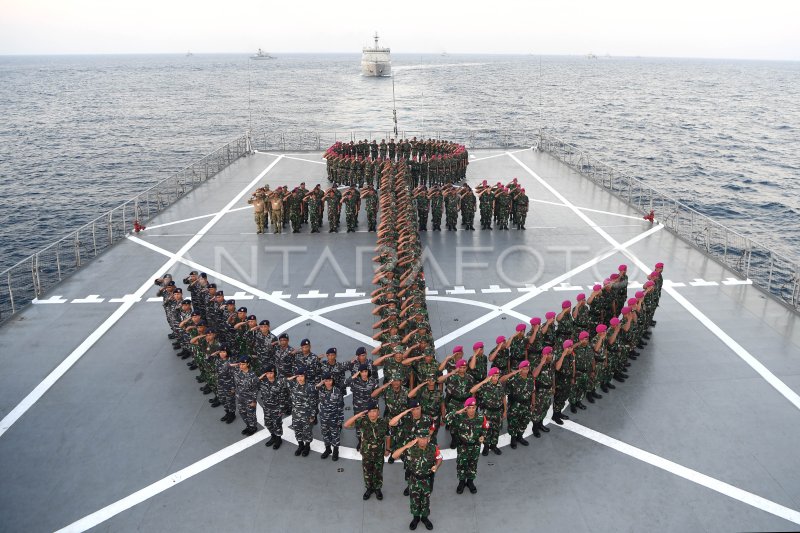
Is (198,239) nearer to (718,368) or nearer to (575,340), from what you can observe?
(575,340)

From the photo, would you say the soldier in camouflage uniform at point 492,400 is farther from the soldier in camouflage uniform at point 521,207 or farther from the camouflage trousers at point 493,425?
the soldier in camouflage uniform at point 521,207

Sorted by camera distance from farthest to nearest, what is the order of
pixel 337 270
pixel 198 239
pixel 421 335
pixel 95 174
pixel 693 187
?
1. pixel 95 174
2. pixel 693 187
3. pixel 198 239
4. pixel 337 270
5. pixel 421 335

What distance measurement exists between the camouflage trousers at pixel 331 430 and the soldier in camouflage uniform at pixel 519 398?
123 inches

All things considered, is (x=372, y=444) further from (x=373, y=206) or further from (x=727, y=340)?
(x=373, y=206)

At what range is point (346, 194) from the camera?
23031mm

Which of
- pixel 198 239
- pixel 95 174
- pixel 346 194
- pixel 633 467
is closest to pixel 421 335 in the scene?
pixel 633 467

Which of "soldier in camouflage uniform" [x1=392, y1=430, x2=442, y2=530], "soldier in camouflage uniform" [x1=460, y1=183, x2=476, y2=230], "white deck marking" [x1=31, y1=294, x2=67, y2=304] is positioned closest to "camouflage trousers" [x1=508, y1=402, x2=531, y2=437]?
"soldier in camouflage uniform" [x1=392, y1=430, x2=442, y2=530]

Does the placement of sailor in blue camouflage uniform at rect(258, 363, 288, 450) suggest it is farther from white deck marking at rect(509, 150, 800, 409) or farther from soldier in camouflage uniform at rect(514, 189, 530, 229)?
soldier in camouflage uniform at rect(514, 189, 530, 229)

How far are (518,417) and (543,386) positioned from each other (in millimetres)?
754

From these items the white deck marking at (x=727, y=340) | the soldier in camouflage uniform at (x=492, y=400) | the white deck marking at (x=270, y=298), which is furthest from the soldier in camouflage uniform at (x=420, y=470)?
the white deck marking at (x=727, y=340)

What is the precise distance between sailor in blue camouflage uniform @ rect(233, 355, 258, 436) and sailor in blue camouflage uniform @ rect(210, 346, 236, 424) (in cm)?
28

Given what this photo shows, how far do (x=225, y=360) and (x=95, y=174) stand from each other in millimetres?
51090

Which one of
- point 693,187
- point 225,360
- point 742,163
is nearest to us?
point 225,360

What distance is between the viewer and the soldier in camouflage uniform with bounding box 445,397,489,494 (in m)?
9.30
